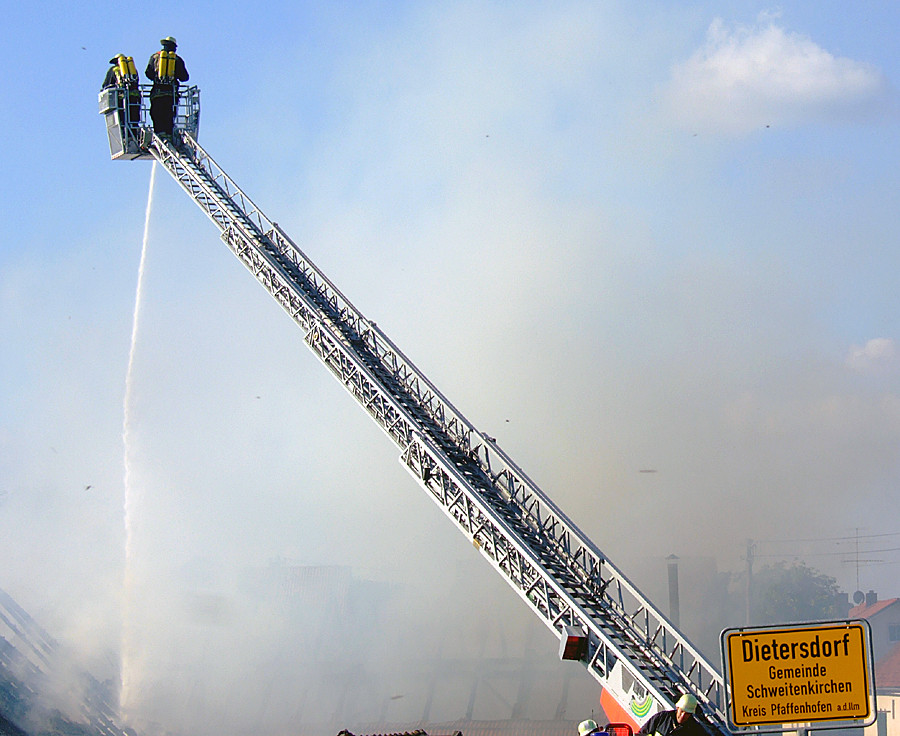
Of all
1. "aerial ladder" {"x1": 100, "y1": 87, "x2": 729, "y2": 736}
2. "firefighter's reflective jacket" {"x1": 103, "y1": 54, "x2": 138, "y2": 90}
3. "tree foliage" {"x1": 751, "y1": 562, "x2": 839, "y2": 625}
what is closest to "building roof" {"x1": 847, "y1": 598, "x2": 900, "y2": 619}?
"tree foliage" {"x1": 751, "y1": 562, "x2": 839, "y2": 625}

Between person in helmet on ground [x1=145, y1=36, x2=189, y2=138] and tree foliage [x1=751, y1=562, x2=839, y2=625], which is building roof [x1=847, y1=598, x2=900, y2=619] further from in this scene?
person in helmet on ground [x1=145, y1=36, x2=189, y2=138]

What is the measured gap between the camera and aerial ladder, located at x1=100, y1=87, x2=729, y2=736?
1983cm

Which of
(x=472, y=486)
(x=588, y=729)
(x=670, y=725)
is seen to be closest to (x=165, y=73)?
(x=472, y=486)

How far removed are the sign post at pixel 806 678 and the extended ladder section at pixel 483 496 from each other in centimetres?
1093

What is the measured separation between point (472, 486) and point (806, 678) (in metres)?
16.6

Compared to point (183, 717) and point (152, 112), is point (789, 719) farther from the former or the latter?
point (183, 717)

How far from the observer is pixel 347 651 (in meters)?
64.0

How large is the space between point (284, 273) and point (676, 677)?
1509cm

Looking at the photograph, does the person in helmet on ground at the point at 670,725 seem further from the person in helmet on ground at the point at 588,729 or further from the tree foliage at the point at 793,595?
the tree foliage at the point at 793,595

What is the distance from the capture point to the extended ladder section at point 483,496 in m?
19.8

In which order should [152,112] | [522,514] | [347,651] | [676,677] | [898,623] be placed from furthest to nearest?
1. [898,623]
2. [347,651]
3. [152,112]
4. [522,514]
5. [676,677]

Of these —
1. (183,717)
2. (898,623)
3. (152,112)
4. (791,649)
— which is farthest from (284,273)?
(898,623)

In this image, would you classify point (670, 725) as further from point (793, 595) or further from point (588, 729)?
point (793, 595)

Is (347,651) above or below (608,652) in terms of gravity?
above
